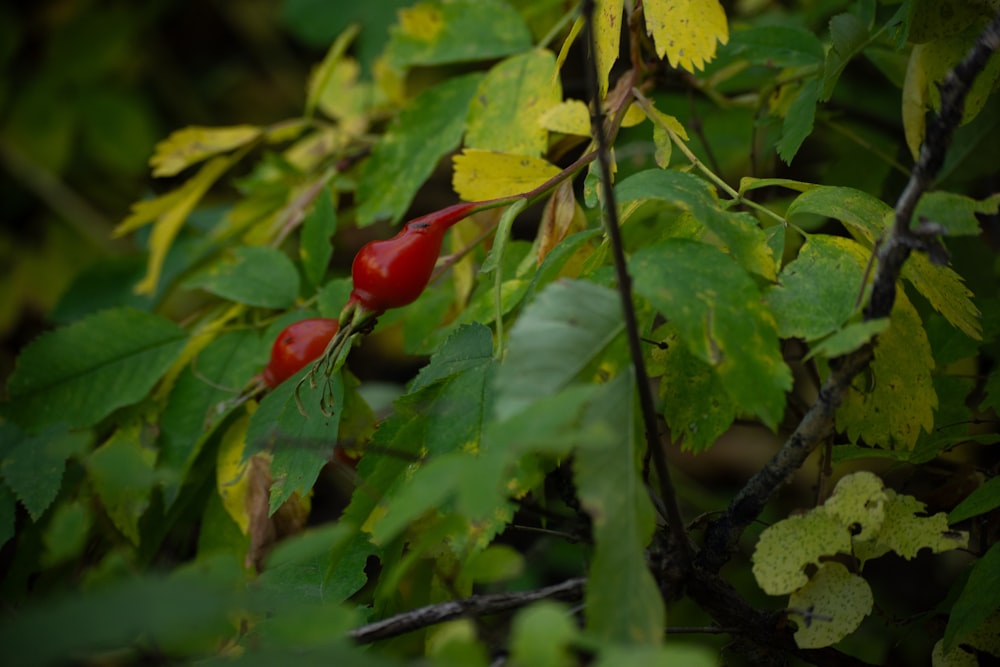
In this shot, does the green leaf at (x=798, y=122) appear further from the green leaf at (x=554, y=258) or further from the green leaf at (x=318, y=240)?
the green leaf at (x=318, y=240)

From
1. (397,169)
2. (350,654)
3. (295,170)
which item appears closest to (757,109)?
(397,169)

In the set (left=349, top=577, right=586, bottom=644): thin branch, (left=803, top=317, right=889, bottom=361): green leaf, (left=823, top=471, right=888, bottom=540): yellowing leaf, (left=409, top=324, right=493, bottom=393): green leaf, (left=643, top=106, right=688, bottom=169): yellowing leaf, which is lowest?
(left=823, top=471, right=888, bottom=540): yellowing leaf

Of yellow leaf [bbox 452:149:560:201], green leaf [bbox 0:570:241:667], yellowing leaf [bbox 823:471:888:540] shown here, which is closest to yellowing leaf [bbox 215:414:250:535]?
yellow leaf [bbox 452:149:560:201]

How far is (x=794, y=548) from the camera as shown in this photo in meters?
0.60

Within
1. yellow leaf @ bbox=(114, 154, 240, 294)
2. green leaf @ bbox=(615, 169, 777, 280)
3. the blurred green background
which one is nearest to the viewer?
green leaf @ bbox=(615, 169, 777, 280)

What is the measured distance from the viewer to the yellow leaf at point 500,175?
29.5 inches

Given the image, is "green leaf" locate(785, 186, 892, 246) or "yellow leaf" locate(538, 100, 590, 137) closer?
"green leaf" locate(785, 186, 892, 246)

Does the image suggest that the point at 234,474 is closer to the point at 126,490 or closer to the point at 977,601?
the point at 126,490

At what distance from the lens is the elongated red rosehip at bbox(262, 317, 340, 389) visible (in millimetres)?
769

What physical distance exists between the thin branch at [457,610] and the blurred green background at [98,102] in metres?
1.48

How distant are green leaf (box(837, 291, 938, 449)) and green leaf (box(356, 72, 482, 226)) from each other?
1.63ft

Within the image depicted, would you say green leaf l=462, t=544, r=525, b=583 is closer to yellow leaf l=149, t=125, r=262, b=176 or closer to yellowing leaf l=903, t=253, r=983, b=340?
yellowing leaf l=903, t=253, r=983, b=340

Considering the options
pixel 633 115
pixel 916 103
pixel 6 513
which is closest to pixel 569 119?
pixel 633 115

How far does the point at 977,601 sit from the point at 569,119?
0.51 metres
